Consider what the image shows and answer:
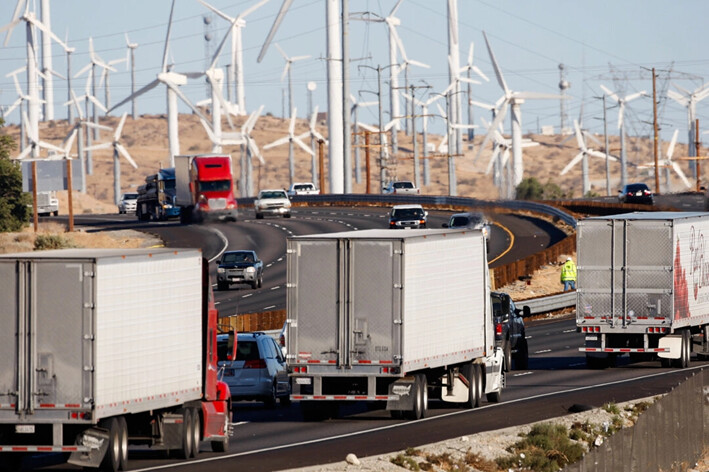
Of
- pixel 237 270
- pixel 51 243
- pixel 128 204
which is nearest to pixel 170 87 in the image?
pixel 128 204

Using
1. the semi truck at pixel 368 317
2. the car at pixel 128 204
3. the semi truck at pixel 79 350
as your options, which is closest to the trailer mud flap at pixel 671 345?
the semi truck at pixel 368 317

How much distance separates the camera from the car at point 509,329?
109ft

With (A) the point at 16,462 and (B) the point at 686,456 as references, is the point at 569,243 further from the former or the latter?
(A) the point at 16,462

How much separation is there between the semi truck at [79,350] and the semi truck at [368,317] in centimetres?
545

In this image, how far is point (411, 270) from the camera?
24.3 meters

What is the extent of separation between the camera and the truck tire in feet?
81.8

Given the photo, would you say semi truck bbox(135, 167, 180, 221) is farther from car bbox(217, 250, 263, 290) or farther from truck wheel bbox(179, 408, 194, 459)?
truck wheel bbox(179, 408, 194, 459)

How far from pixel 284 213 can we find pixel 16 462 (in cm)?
7584

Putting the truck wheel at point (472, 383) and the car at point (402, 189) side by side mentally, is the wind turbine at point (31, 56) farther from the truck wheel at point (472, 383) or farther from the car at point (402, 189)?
the truck wheel at point (472, 383)

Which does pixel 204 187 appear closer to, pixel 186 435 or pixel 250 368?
pixel 250 368

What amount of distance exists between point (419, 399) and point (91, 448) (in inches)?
331

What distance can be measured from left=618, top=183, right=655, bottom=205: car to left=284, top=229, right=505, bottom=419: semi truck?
83.4 meters

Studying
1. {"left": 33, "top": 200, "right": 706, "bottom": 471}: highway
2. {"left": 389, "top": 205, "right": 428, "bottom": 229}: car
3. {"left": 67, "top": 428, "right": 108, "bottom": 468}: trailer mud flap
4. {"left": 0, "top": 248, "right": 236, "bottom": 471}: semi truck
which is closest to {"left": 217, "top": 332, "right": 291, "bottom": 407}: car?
{"left": 33, "top": 200, "right": 706, "bottom": 471}: highway

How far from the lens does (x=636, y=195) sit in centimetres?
10712
